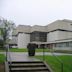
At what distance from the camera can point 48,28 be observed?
101875 millimetres

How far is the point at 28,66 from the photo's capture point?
12477 millimetres

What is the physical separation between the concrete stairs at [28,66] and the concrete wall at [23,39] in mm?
86897

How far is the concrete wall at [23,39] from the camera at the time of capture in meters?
100

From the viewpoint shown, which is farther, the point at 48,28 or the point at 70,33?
the point at 48,28

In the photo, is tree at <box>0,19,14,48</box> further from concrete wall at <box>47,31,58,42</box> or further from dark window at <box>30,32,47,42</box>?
dark window at <box>30,32,47,42</box>

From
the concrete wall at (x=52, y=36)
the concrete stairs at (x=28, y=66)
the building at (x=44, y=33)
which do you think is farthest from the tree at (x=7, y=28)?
the concrete stairs at (x=28, y=66)

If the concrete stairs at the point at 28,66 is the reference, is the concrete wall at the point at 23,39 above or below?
above

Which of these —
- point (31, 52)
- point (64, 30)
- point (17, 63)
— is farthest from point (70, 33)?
point (17, 63)

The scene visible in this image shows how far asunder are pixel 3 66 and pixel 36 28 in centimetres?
8778

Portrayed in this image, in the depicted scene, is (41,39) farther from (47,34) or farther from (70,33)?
(70,33)

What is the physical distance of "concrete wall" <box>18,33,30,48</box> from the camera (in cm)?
10000

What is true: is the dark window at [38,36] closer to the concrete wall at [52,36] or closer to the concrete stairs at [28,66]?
the concrete wall at [52,36]

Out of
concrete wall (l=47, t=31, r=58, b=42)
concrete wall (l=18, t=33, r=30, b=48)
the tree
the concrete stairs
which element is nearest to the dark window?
concrete wall (l=18, t=33, r=30, b=48)

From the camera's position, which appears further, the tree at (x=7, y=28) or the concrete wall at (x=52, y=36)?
the concrete wall at (x=52, y=36)
